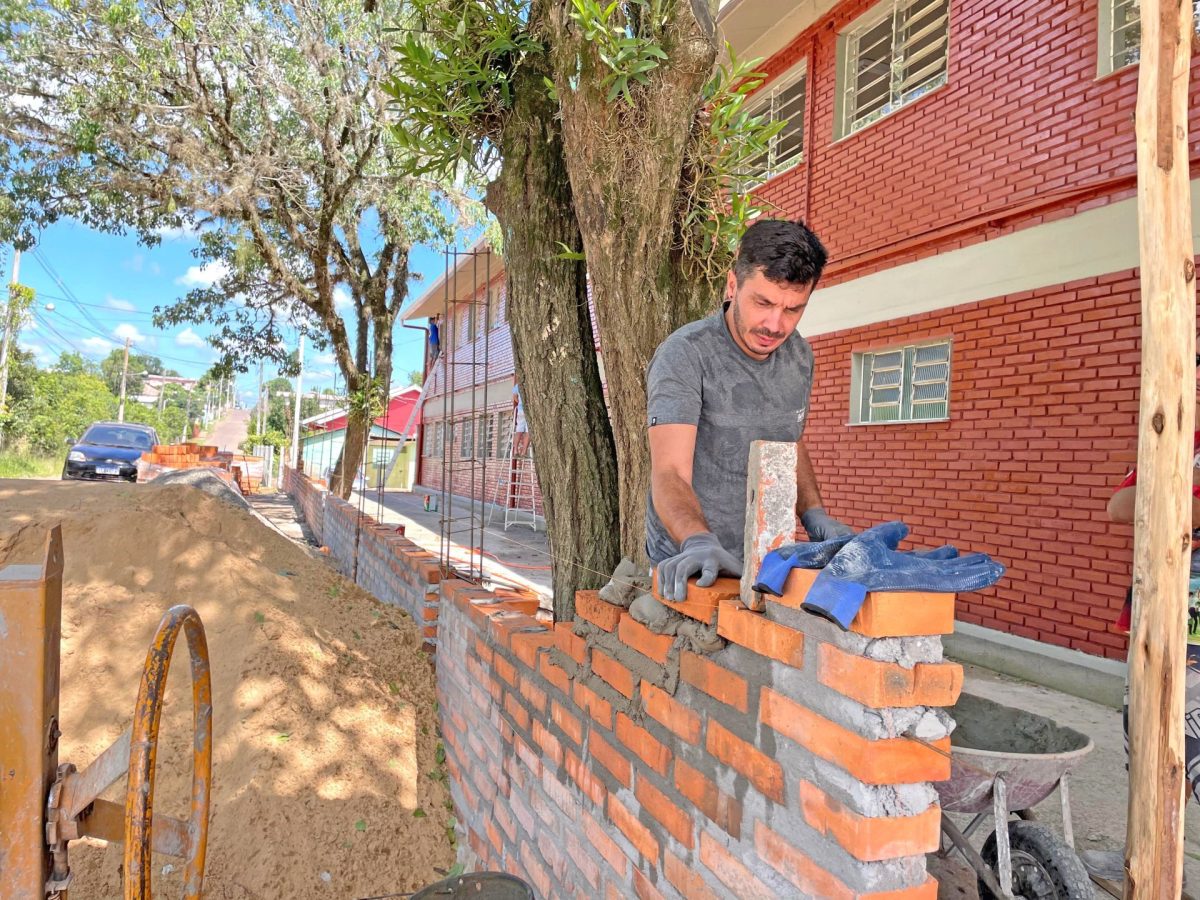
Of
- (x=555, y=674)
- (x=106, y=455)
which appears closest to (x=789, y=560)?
(x=555, y=674)

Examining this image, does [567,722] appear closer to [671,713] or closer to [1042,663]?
[671,713]

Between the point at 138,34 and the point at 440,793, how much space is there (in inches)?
389

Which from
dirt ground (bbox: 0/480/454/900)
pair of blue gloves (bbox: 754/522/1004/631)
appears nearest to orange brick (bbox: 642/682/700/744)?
pair of blue gloves (bbox: 754/522/1004/631)

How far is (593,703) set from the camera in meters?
2.37

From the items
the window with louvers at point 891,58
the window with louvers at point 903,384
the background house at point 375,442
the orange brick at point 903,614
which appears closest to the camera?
the orange brick at point 903,614

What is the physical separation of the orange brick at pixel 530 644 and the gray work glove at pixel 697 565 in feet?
3.72

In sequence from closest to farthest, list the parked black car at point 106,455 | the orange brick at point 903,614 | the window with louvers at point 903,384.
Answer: the orange brick at point 903,614 → the window with louvers at point 903,384 → the parked black car at point 106,455

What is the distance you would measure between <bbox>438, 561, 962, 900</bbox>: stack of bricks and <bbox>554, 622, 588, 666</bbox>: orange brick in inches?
0.4

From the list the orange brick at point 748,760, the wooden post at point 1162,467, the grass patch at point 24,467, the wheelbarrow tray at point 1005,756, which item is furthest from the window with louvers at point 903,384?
the grass patch at point 24,467

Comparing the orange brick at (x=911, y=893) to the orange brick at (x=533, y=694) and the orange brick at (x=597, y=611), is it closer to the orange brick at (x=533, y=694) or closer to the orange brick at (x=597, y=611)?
the orange brick at (x=597, y=611)

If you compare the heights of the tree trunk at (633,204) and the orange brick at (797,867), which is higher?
the tree trunk at (633,204)

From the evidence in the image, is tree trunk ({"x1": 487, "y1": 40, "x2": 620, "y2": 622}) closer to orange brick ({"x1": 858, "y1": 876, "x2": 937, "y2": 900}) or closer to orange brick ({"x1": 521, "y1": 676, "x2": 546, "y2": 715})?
orange brick ({"x1": 521, "y1": 676, "x2": 546, "y2": 715})

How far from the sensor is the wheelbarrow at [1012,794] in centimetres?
193

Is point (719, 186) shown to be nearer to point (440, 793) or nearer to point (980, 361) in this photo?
point (440, 793)
